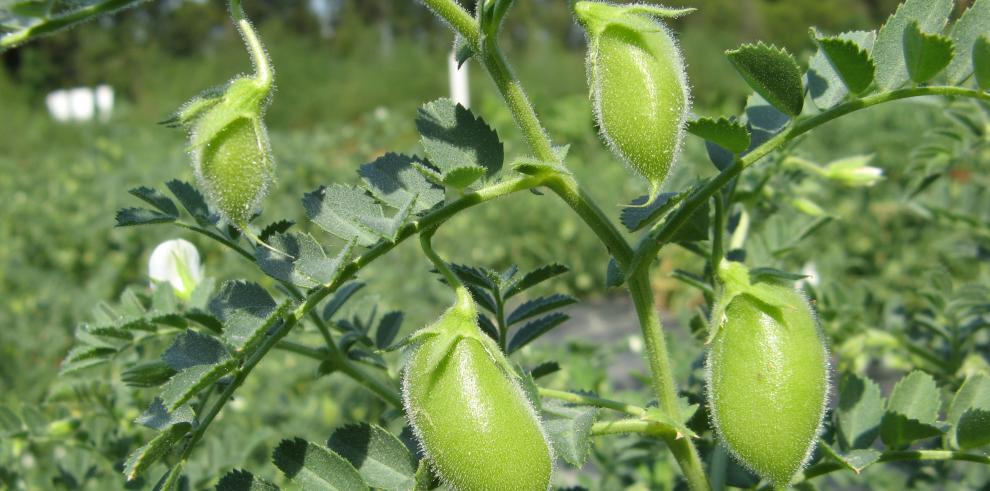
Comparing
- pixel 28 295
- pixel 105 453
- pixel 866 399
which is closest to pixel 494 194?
pixel 866 399

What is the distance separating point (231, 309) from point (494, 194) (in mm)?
211

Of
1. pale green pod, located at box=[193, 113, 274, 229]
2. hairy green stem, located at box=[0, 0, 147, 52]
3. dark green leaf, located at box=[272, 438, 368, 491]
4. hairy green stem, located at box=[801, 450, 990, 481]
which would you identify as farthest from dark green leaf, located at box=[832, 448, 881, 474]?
hairy green stem, located at box=[0, 0, 147, 52]

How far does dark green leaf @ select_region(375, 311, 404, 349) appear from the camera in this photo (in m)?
0.88

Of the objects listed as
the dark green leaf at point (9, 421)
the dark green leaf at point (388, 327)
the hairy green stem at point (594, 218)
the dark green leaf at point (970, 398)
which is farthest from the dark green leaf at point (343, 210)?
the dark green leaf at point (9, 421)

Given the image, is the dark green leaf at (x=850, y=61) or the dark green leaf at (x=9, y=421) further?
the dark green leaf at (x=9, y=421)

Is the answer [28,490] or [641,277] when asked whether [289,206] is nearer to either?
[28,490]

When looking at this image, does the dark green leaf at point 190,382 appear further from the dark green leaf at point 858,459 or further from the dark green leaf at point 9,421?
the dark green leaf at point 9,421

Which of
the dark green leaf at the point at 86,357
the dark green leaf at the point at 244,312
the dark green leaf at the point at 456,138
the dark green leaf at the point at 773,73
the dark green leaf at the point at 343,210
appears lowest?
the dark green leaf at the point at 86,357

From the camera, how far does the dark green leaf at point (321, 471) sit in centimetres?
64

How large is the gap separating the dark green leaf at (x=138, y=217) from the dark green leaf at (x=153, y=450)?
0.54ft

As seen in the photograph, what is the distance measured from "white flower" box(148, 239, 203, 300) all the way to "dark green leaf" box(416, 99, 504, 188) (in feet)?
1.23

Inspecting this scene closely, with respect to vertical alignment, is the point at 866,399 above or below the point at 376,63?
above

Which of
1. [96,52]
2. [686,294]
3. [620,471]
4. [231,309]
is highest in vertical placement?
[231,309]

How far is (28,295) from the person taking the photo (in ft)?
10.1
